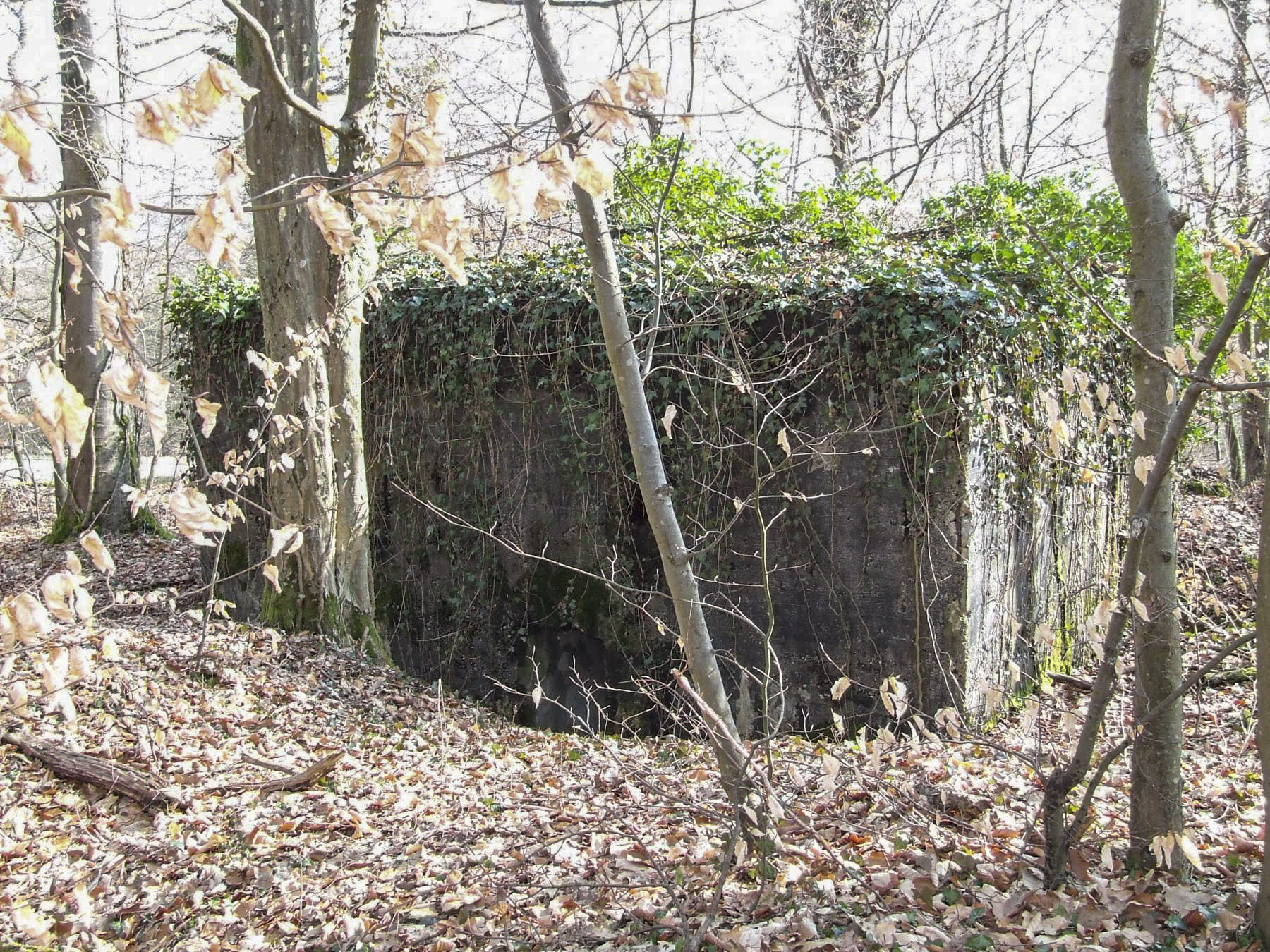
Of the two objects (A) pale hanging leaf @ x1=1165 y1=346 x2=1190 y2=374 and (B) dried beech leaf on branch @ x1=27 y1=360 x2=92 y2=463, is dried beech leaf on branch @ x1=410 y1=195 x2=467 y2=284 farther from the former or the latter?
(A) pale hanging leaf @ x1=1165 y1=346 x2=1190 y2=374

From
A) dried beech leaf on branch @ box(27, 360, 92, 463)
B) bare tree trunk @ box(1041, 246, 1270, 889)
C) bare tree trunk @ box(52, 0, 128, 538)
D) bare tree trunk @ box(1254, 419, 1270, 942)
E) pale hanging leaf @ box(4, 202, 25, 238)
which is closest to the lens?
dried beech leaf on branch @ box(27, 360, 92, 463)

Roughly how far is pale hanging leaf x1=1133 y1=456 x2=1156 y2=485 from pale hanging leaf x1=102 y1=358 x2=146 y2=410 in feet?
9.15

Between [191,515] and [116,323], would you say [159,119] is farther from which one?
[191,515]

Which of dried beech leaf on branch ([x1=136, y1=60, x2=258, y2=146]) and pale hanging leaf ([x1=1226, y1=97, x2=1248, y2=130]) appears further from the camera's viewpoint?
pale hanging leaf ([x1=1226, y1=97, x2=1248, y2=130])

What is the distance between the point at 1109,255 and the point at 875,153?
544 cm

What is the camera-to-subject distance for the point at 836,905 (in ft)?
10.4

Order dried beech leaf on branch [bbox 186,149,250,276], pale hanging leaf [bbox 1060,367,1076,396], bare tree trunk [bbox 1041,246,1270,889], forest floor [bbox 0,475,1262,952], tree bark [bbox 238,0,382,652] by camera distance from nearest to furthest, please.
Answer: dried beech leaf on branch [bbox 186,149,250,276]
bare tree trunk [bbox 1041,246,1270,889]
pale hanging leaf [bbox 1060,367,1076,396]
forest floor [bbox 0,475,1262,952]
tree bark [bbox 238,0,382,652]

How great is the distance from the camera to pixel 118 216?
1.96 metres

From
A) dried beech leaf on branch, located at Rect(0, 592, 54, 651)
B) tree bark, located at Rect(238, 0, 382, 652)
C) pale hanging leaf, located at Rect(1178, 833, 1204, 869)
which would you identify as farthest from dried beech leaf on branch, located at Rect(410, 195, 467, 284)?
tree bark, located at Rect(238, 0, 382, 652)

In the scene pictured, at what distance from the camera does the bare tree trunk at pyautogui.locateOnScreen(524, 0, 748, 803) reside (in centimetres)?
384

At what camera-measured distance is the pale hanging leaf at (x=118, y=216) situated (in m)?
1.95

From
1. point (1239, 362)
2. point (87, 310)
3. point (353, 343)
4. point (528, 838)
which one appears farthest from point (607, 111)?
point (87, 310)

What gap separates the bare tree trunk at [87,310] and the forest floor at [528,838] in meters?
5.36

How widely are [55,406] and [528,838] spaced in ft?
9.63
